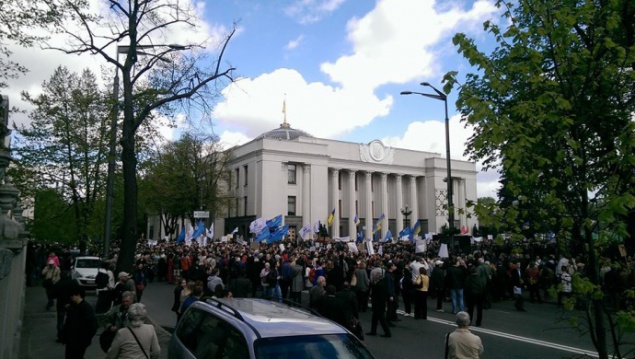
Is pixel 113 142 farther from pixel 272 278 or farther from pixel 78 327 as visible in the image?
pixel 78 327

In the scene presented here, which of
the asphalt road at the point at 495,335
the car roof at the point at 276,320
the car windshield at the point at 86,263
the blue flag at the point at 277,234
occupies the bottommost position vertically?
the asphalt road at the point at 495,335

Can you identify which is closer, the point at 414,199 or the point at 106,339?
the point at 106,339

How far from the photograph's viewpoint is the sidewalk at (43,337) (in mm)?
9810

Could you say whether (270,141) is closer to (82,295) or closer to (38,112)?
(38,112)

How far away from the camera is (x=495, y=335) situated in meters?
11.8

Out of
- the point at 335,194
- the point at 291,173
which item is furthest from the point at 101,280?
the point at 335,194

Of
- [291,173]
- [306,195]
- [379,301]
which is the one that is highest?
[291,173]

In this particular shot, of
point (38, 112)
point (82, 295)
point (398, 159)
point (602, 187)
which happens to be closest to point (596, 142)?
point (602, 187)

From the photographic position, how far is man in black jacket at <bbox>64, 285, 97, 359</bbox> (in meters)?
7.39

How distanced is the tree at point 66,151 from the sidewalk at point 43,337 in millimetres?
9985

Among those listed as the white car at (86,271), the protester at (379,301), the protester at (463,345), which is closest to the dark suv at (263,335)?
the protester at (463,345)

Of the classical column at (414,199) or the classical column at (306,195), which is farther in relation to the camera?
the classical column at (414,199)

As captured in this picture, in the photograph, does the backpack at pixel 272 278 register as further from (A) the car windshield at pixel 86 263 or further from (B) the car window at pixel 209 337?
(B) the car window at pixel 209 337

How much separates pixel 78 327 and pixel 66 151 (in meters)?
21.1
